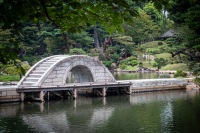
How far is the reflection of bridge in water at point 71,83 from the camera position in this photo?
2559cm

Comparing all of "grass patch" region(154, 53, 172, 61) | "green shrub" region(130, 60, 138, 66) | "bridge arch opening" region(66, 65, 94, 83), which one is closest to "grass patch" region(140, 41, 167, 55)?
"grass patch" region(154, 53, 172, 61)

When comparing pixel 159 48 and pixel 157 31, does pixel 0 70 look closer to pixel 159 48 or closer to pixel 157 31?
pixel 159 48

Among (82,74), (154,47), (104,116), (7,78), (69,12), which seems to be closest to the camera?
(69,12)

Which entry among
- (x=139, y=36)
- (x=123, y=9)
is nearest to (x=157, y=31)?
(x=139, y=36)

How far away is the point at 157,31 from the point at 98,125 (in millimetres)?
55538

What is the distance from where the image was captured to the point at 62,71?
27250mm

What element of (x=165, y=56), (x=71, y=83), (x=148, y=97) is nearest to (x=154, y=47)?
(x=165, y=56)

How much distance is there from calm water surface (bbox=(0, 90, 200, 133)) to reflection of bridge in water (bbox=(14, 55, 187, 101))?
135 centimetres

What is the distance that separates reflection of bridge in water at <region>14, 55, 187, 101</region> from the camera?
Result: 84.0 feet

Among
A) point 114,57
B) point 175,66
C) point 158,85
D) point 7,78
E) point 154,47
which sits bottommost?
point 158,85

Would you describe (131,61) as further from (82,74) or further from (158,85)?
(82,74)

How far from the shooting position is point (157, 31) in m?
69.6

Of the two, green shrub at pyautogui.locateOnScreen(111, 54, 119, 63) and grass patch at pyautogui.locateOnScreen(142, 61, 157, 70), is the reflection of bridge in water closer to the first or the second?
grass patch at pyautogui.locateOnScreen(142, 61, 157, 70)

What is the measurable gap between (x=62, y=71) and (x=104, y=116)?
8.92 metres
